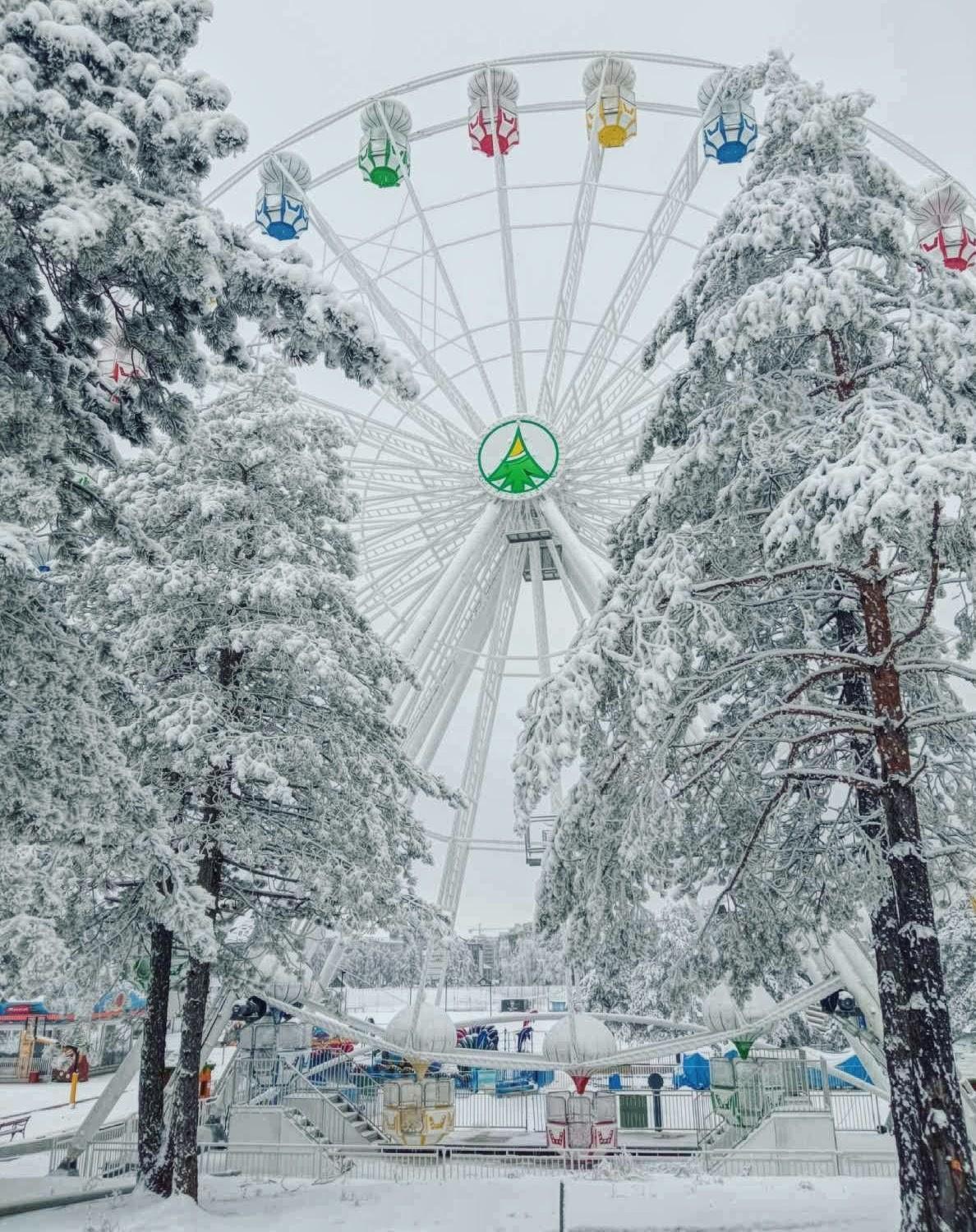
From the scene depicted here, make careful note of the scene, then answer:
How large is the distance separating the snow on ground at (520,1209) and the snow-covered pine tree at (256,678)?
1.12 metres

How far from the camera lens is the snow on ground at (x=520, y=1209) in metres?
9.45

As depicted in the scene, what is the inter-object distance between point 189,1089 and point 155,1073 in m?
0.96

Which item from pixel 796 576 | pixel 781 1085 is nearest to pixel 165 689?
pixel 796 576

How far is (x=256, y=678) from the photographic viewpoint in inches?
513

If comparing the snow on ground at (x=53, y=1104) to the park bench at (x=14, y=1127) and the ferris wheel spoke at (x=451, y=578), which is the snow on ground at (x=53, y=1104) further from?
the ferris wheel spoke at (x=451, y=578)

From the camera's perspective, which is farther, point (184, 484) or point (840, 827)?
point (184, 484)

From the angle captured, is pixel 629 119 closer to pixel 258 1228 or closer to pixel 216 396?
pixel 216 396

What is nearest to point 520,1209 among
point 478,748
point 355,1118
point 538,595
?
point 355,1118

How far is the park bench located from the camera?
20.2 meters

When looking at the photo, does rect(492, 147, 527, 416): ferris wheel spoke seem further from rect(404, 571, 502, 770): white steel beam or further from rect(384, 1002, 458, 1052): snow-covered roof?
rect(384, 1002, 458, 1052): snow-covered roof

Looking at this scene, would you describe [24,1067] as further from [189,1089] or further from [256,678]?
[256,678]

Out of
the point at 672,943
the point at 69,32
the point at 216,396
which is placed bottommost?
the point at 672,943

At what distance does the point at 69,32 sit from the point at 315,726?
318 inches

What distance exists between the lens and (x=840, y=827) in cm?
880
